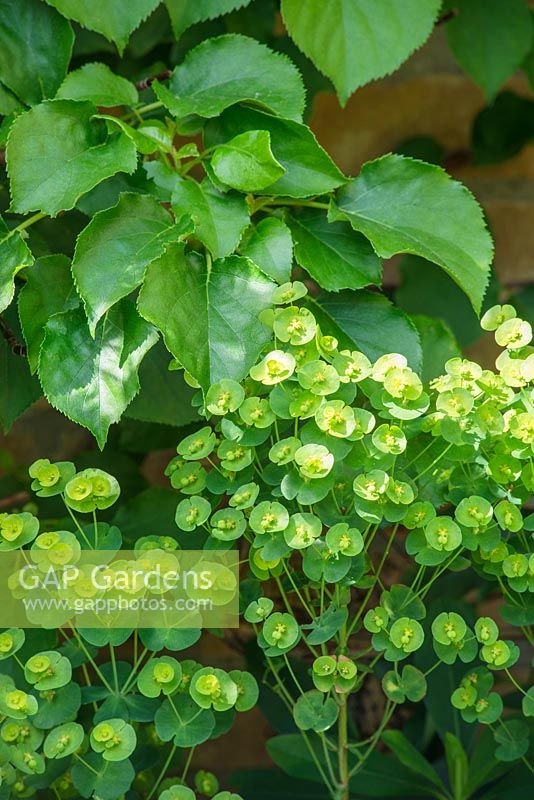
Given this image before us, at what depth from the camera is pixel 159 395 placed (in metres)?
0.86

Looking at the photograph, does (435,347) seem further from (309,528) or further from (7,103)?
(7,103)

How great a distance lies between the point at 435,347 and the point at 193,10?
0.34m

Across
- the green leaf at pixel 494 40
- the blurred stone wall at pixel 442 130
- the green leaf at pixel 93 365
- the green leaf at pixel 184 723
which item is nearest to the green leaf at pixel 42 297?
the green leaf at pixel 93 365

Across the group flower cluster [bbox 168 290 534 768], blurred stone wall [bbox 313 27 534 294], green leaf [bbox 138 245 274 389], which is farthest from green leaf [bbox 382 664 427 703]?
blurred stone wall [bbox 313 27 534 294]

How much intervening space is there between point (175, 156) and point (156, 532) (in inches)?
12.6

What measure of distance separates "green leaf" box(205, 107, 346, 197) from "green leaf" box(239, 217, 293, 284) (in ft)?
0.10

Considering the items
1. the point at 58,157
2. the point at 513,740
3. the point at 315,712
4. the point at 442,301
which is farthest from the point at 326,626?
the point at 442,301

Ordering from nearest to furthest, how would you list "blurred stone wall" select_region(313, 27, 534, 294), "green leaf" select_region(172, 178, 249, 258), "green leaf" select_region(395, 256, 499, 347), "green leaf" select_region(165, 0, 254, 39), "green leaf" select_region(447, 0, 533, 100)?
"green leaf" select_region(172, 178, 249, 258)
"green leaf" select_region(165, 0, 254, 39)
"green leaf" select_region(447, 0, 533, 100)
"green leaf" select_region(395, 256, 499, 347)
"blurred stone wall" select_region(313, 27, 534, 294)

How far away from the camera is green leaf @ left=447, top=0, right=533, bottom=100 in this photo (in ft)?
3.51

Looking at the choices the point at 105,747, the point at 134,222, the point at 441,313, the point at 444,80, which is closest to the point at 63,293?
the point at 134,222

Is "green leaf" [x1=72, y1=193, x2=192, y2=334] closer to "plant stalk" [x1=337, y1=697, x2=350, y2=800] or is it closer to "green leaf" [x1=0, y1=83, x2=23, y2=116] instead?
"green leaf" [x1=0, y1=83, x2=23, y2=116]

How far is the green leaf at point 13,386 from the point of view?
802mm

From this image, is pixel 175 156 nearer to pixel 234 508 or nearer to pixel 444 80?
pixel 234 508

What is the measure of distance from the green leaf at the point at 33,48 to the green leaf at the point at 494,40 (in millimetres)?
482
